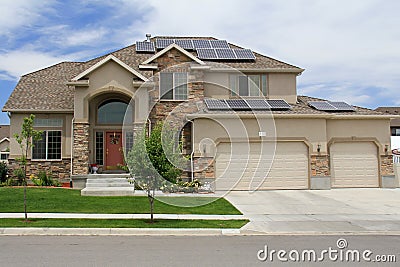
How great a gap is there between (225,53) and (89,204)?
13.2 m

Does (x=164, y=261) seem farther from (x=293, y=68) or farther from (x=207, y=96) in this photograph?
(x=293, y=68)

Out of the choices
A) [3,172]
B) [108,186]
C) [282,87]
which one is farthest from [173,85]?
[3,172]

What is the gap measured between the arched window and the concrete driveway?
7.70 meters

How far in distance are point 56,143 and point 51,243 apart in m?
12.6

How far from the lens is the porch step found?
1703 cm

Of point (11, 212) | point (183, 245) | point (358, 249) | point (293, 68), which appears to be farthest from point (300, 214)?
point (293, 68)

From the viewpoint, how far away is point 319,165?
19703mm

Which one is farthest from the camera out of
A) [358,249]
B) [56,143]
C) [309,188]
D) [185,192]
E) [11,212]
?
[56,143]

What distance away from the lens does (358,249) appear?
8680mm

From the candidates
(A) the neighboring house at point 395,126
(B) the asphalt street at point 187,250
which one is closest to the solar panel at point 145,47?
(B) the asphalt street at point 187,250

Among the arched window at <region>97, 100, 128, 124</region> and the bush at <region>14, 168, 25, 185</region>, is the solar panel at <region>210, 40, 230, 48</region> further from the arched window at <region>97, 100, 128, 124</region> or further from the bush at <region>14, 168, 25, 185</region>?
the bush at <region>14, 168, 25, 185</region>

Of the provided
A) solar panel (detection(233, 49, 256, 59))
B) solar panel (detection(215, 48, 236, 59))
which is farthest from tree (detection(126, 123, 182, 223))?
solar panel (detection(233, 49, 256, 59))

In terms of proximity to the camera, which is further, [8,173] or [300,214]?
[8,173]

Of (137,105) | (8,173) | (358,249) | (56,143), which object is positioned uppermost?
(137,105)
